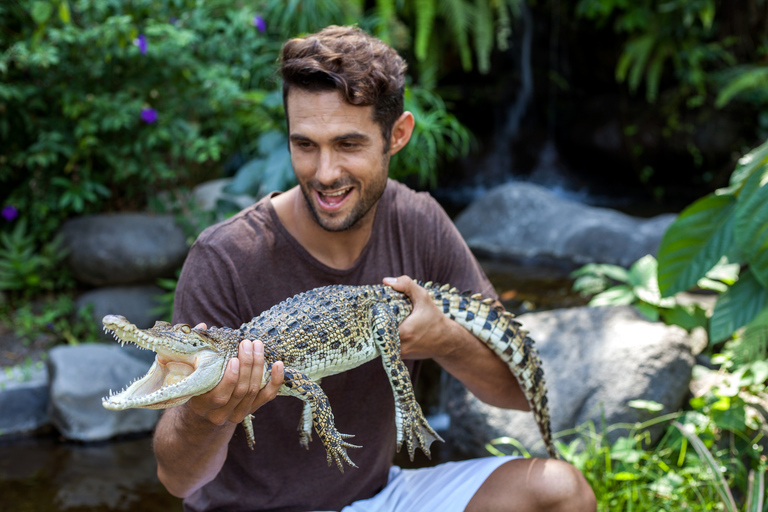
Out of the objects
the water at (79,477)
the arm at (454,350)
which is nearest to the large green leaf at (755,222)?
the arm at (454,350)

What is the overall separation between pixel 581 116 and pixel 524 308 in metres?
6.38

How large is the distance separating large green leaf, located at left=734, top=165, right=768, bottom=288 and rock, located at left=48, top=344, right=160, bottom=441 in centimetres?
337

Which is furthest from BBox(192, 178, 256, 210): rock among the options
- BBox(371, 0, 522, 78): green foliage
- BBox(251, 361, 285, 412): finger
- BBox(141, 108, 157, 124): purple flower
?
BBox(251, 361, 285, 412): finger

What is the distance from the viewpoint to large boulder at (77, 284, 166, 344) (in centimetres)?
478

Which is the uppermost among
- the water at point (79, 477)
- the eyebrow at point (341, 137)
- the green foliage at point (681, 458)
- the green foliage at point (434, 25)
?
the green foliage at point (434, 25)

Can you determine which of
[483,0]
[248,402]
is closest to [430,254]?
[248,402]

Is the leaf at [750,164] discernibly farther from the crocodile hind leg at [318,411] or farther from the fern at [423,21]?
the fern at [423,21]

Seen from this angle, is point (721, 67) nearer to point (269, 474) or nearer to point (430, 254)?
point (430, 254)

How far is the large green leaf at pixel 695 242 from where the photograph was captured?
2.74 m

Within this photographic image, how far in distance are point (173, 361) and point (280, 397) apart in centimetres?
59

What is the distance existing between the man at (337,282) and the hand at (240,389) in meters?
0.14

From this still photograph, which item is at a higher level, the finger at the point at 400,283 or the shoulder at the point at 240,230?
the shoulder at the point at 240,230

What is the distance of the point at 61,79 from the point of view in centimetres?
475

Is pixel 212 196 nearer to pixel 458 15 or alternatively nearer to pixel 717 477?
pixel 458 15
